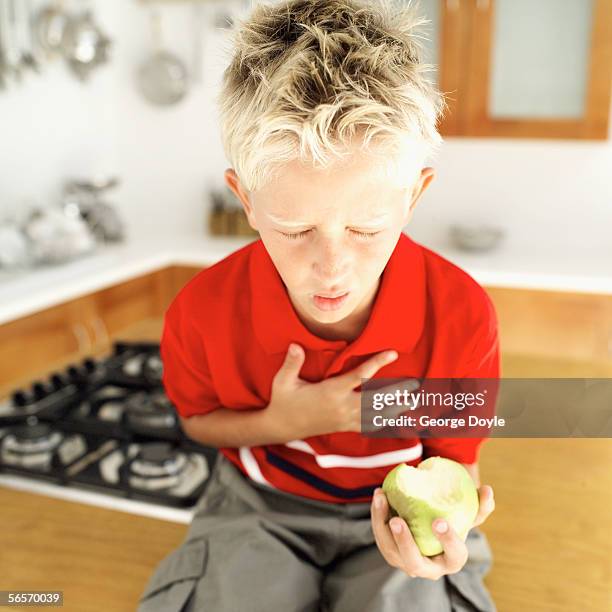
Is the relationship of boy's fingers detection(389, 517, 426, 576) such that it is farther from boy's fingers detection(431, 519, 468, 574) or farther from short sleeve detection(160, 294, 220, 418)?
short sleeve detection(160, 294, 220, 418)

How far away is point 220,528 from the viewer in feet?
2.21

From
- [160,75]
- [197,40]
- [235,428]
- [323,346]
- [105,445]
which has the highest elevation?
[197,40]

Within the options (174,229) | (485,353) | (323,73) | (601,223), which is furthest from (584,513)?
(174,229)

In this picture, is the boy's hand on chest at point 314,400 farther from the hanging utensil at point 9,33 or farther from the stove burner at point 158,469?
the hanging utensil at point 9,33

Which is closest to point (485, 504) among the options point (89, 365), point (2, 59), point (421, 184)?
point (421, 184)

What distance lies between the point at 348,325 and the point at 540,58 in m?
1.47

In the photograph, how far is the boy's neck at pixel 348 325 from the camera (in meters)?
0.67

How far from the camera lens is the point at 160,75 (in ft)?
7.65

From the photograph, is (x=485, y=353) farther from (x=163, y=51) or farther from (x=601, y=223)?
(x=163, y=51)

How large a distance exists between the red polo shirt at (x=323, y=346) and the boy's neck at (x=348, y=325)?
0.05 ft

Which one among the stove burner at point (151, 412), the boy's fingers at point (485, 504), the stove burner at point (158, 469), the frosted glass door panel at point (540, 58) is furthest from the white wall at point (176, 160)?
the boy's fingers at point (485, 504)

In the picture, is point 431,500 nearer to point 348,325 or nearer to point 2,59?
point 348,325

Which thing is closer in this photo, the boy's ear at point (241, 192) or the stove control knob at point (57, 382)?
the boy's ear at point (241, 192)

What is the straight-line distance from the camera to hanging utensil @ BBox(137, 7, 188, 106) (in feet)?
7.61
